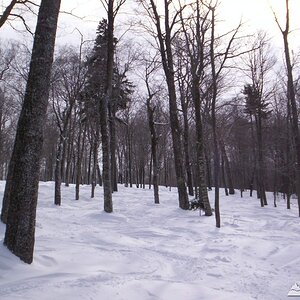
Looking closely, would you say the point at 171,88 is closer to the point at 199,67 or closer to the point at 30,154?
the point at 199,67

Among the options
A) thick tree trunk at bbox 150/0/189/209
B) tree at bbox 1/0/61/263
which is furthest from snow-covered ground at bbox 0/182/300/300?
thick tree trunk at bbox 150/0/189/209

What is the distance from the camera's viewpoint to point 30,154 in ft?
17.5

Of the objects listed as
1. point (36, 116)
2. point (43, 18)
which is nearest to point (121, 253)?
point (36, 116)

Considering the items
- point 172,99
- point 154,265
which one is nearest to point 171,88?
point 172,99

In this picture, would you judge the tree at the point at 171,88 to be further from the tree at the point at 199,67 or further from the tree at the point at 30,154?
the tree at the point at 30,154

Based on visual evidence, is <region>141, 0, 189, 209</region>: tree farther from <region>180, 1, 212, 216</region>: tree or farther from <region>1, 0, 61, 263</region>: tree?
<region>1, 0, 61, 263</region>: tree

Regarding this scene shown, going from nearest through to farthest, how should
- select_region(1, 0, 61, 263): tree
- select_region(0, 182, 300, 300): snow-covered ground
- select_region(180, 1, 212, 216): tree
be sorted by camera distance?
select_region(0, 182, 300, 300): snow-covered ground
select_region(1, 0, 61, 263): tree
select_region(180, 1, 212, 216): tree

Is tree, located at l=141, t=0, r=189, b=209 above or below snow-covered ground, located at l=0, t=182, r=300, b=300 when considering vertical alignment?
above

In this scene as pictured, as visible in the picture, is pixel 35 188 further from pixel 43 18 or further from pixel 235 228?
pixel 235 228

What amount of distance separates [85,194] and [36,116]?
18.4 metres

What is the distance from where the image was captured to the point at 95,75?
69.8 feet

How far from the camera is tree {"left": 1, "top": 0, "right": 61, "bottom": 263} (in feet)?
17.3

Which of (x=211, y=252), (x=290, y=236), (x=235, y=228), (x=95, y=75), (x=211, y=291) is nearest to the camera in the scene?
(x=211, y=291)

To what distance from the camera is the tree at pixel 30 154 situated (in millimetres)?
5270
